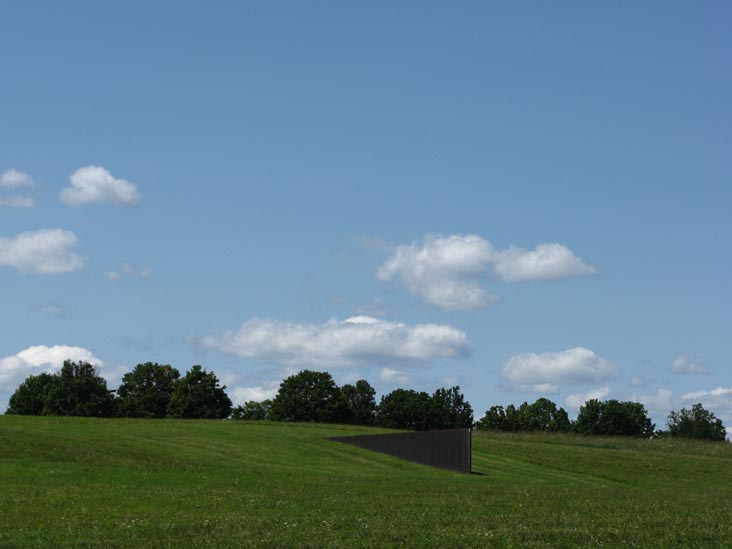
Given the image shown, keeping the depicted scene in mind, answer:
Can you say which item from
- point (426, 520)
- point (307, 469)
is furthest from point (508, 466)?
point (426, 520)

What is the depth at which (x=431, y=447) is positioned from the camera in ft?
182

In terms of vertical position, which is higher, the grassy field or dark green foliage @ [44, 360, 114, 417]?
dark green foliage @ [44, 360, 114, 417]

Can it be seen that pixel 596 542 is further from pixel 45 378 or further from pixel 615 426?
pixel 615 426

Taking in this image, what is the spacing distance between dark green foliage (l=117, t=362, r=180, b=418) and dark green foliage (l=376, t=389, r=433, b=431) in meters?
40.5

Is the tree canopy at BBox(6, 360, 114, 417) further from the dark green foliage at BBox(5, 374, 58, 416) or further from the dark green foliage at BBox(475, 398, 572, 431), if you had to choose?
the dark green foliage at BBox(475, 398, 572, 431)

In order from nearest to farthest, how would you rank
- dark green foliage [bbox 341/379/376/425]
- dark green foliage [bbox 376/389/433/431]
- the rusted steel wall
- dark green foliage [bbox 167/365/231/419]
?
1. the rusted steel wall
2. dark green foliage [bbox 167/365/231/419]
3. dark green foliage [bbox 376/389/433/431]
4. dark green foliage [bbox 341/379/376/425]

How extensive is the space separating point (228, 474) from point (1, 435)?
52.7 feet

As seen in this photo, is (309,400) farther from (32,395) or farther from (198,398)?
(32,395)

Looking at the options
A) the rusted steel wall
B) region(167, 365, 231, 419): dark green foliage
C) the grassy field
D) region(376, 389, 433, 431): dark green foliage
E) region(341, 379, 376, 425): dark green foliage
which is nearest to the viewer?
the grassy field

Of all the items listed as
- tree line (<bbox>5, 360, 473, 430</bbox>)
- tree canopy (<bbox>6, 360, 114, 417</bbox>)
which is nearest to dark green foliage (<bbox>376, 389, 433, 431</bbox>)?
tree line (<bbox>5, 360, 473, 430</bbox>)

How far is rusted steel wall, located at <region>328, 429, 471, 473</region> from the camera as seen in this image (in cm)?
5316

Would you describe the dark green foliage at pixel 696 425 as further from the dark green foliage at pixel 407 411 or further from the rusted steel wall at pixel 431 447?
the rusted steel wall at pixel 431 447

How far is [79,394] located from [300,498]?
113 metres

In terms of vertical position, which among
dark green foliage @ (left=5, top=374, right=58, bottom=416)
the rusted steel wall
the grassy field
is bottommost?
the grassy field
